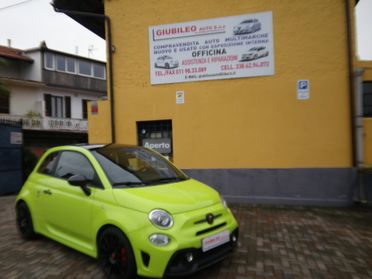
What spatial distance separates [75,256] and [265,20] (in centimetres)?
628

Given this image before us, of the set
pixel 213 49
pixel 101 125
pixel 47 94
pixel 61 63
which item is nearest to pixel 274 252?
pixel 213 49

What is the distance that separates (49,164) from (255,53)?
5.08 meters

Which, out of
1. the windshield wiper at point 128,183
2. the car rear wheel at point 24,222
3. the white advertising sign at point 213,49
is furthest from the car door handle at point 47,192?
the white advertising sign at point 213,49

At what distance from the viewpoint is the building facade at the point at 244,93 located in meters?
7.23

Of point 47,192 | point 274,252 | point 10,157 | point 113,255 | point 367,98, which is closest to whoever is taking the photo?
point 113,255

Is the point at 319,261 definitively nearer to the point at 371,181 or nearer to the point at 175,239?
the point at 175,239

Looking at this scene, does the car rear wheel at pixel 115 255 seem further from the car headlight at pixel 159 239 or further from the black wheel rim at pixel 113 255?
the car headlight at pixel 159 239

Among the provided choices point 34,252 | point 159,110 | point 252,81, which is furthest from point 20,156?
point 252,81

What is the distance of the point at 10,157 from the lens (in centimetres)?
1076

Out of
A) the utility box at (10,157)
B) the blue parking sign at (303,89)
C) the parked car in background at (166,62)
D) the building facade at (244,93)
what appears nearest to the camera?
the building facade at (244,93)

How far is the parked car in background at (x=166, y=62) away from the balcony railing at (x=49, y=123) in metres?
15.3

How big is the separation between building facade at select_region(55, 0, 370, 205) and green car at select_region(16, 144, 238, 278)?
10.1 ft

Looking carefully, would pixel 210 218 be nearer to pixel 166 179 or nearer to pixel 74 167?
pixel 166 179

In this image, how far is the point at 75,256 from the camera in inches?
183
